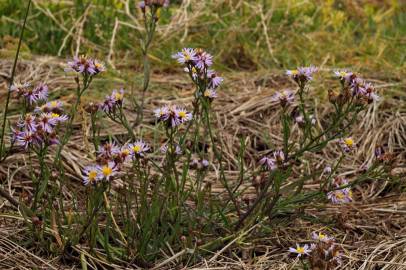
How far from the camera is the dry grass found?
77.9 inches

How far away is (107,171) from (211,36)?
2871mm

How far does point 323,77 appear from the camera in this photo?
3.46 m

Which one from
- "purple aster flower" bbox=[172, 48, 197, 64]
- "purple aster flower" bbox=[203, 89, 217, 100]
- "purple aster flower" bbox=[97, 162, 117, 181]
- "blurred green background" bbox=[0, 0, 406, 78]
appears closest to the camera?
"purple aster flower" bbox=[97, 162, 117, 181]

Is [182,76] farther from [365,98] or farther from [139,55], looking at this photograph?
[365,98]

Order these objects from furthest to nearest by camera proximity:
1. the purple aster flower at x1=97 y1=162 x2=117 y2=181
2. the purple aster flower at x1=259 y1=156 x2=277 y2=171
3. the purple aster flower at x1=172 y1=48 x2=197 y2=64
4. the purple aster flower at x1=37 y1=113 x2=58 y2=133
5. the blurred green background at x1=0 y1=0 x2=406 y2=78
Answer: the blurred green background at x1=0 y1=0 x2=406 y2=78 → the purple aster flower at x1=259 y1=156 x2=277 y2=171 → the purple aster flower at x1=172 y1=48 x2=197 y2=64 → the purple aster flower at x1=37 y1=113 x2=58 y2=133 → the purple aster flower at x1=97 y1=162 x2=117 y2=181

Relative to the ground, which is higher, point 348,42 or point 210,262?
point 348,42

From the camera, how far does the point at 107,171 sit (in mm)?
1571

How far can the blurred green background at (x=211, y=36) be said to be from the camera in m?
3.95

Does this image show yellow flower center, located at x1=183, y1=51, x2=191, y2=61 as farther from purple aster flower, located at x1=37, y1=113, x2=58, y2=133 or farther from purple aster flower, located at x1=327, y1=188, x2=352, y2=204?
purple aster flower, located at x1=327, y1=188, x2=352, y2=204

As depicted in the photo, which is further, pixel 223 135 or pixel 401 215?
pixel 223 135

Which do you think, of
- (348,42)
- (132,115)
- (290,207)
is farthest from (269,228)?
(348,42)

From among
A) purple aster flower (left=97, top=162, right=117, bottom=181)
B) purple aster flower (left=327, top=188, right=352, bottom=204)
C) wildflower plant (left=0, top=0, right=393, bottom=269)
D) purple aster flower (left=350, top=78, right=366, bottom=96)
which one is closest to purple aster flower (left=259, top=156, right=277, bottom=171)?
wildflower plant (left=0, top=0, right=393, bottom=269)

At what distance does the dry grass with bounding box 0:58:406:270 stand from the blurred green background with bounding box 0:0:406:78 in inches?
13.6

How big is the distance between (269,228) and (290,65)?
1997mm
